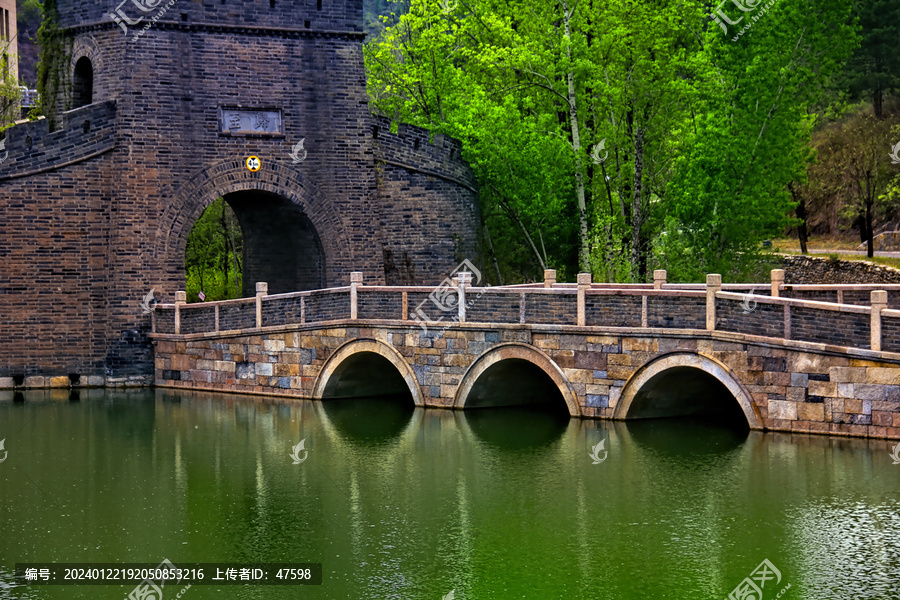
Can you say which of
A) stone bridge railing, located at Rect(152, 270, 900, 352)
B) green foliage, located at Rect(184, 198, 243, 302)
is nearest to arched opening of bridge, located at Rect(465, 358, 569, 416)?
stone bridge railing, located at Rect(152, 270, 900, 352)

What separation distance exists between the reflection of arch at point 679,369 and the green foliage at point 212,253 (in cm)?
2393

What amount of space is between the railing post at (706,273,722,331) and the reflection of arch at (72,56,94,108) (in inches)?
606

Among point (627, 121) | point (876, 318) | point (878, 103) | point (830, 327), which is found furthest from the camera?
point (878, 103)

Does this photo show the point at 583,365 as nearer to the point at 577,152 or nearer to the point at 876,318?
the point at 876,318

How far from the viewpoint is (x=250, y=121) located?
87.3 ft

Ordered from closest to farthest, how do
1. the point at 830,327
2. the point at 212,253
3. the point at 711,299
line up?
the point at 830,327, the point at 711,299, the point at 212,253

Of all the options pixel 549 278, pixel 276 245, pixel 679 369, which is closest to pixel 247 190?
pixel 276 245

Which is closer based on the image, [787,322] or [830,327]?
[830,327]

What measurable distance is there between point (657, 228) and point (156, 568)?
2052 cm

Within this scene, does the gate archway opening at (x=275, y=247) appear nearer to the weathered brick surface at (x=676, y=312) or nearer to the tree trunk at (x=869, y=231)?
the weathered brick surface at (x=676, y=312)

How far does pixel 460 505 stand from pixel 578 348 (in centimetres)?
563

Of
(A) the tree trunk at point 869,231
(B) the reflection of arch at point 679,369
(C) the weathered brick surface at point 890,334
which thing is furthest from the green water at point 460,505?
(A) the tree trunk at point 869,231

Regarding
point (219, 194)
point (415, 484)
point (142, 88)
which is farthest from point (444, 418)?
point (142, 88)

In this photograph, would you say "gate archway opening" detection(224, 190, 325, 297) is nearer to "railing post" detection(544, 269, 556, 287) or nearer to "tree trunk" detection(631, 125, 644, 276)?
"railing post" detection(544, 269, 556, 287)
